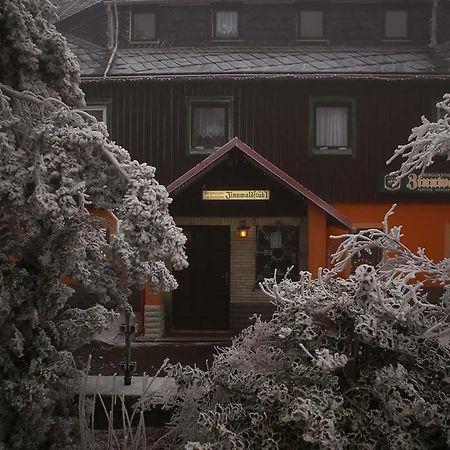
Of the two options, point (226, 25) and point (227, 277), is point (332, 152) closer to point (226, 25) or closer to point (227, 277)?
point (227, 277)

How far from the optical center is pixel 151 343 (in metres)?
11.8

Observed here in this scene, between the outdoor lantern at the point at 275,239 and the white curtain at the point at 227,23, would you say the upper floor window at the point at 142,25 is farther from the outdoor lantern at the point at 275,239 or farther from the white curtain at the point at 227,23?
the outdoor lantern at the point at 275,239

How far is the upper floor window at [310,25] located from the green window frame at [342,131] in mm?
2370

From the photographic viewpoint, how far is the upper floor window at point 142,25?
1551 cm

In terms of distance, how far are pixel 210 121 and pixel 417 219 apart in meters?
6.10

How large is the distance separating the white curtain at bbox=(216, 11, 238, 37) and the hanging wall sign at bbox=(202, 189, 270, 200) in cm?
570

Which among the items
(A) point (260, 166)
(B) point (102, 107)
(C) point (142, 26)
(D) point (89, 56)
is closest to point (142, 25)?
(C) point (142, 26)

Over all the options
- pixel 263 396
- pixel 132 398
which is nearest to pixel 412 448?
pixel 263 396

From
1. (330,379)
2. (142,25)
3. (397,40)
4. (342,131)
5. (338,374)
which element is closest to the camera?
(330,379)

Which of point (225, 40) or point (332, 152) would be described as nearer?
point (332, 152)

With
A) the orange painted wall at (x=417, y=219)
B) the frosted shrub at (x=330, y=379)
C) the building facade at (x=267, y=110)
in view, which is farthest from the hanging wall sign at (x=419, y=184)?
the frosted shrub at (x=330, y=379)

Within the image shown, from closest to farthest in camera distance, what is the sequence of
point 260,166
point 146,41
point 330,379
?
point 330,379 → point 260,166 → point 146,41

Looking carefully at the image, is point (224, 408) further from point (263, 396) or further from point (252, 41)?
point (252, 41)

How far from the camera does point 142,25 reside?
15555mm
